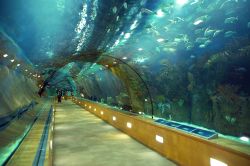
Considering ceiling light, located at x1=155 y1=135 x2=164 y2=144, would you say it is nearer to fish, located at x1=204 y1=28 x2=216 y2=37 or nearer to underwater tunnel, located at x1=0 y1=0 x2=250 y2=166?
underwater tunnel, located at x1=0 y1=0 x2=250 y2=166

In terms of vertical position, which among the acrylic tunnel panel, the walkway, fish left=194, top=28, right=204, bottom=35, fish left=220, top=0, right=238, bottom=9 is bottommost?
the walkway

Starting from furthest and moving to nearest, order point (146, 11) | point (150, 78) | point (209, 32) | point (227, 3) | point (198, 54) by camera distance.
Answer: point (150, 78) < point (198, 54) < point (209, 32) < point (227, 3) < point (146, 11)

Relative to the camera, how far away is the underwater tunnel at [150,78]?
7077 mm

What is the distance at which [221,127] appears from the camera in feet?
51.1

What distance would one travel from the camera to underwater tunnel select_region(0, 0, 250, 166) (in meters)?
7.08

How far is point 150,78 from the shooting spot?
70.4ft

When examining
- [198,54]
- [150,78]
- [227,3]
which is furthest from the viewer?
[150,78]

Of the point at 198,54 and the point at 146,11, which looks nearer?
the point at 146,11

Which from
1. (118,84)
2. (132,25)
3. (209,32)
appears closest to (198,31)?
(209,32)

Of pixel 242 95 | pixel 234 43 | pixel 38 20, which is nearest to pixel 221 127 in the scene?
pixel 242 95

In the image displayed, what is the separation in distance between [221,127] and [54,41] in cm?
1163

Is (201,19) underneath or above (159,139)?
above

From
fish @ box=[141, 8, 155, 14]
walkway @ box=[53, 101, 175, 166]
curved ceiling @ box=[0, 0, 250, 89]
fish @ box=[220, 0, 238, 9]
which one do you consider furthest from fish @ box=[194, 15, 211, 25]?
walkway @ box=[53, 101, 175, 166]

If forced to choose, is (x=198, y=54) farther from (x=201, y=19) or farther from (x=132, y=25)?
(x=132, y=25)
